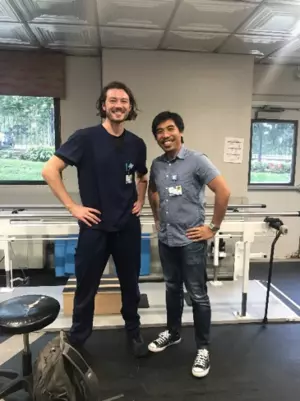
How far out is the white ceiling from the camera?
101 inches

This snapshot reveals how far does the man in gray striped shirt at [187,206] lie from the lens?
206 cm

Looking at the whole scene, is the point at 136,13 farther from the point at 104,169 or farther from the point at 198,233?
the point at 198,233

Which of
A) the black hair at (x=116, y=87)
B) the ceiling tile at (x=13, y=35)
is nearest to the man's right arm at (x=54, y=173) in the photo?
the black hair at (x=116, y=87)

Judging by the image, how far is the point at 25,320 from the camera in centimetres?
172

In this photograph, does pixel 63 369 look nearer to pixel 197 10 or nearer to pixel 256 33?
pixel 197 10

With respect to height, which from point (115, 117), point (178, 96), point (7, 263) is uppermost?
point (178, 96)

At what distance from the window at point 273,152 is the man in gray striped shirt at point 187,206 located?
8.82 feet

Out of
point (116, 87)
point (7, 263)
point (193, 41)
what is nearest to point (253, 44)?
point (193, 41)

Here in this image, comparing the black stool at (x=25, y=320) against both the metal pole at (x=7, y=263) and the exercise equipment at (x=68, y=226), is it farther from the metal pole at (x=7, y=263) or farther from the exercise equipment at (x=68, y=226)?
the metal pole at (x=7, y=263)

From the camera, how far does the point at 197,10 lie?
8.69 ft

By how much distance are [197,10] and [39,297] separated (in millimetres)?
2340

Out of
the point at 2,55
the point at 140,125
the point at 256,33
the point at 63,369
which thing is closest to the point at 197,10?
the point at 256,33

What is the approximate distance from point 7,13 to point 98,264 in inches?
84.4

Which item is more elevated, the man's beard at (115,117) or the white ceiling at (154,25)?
the white ceiling at (154,25)
